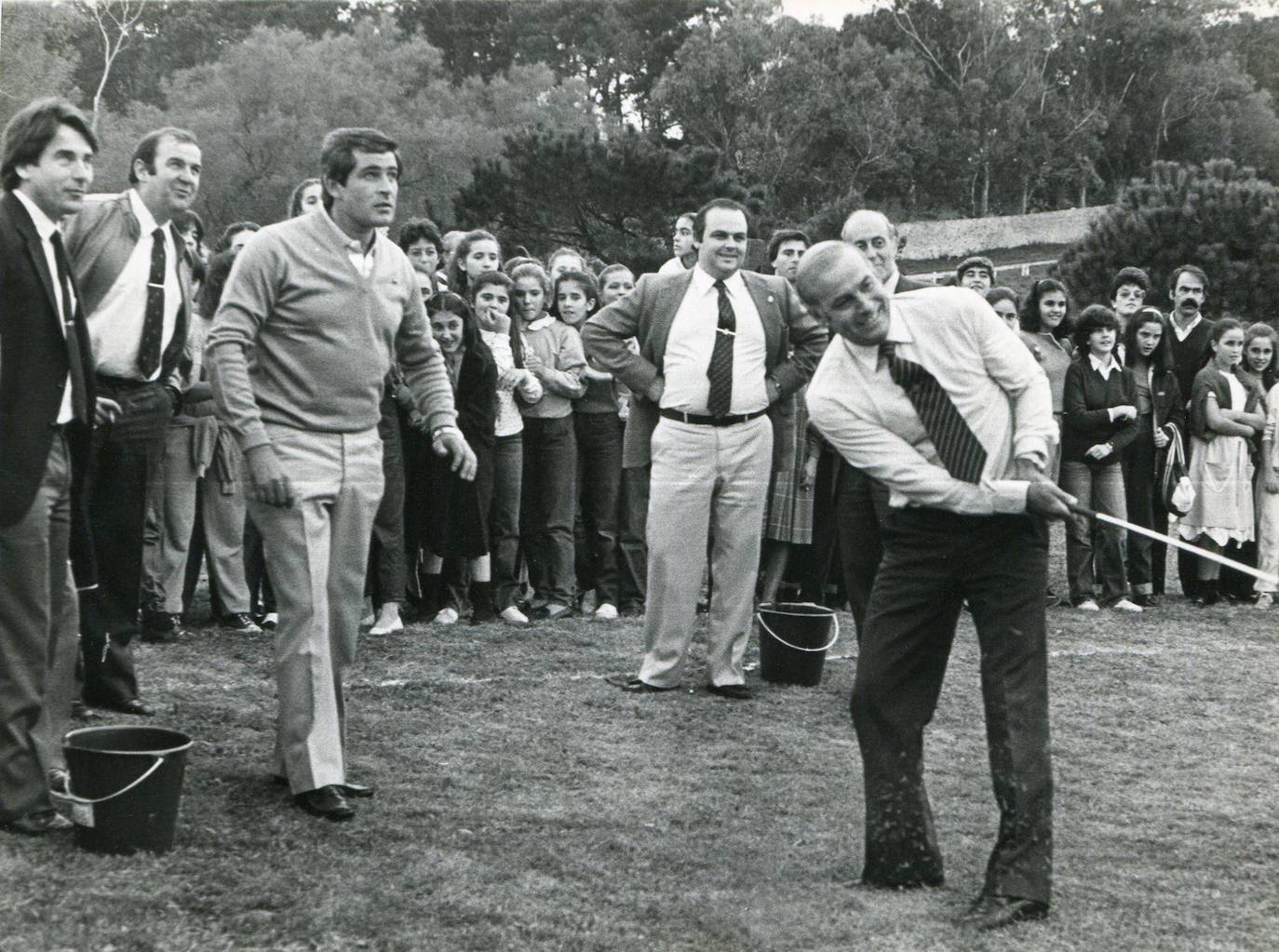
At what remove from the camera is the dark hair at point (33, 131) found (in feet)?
17.1

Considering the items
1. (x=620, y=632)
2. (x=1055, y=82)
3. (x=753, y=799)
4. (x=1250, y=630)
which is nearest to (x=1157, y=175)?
(x=1250, y=630)

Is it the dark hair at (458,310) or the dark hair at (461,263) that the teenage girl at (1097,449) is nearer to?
the dark hair at (461,263)

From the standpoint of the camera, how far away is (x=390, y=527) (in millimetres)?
8859

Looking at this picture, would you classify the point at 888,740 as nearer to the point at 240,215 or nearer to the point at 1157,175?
the point at 1157,175

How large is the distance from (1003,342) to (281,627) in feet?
8.68

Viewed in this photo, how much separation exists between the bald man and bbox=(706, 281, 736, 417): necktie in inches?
Answer: 98.0

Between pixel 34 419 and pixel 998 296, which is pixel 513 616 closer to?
pixel 998 296

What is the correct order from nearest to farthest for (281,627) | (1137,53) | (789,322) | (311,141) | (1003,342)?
(1003,342) → (281,627) → (789,322) → (311,141) → (1137,53)

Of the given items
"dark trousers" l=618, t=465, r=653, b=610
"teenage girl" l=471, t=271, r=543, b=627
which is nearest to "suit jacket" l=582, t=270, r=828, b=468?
"teenage girl" l=471, t=271, r=543, b=627

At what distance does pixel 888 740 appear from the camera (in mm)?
5133

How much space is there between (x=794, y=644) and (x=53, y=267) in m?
4.28

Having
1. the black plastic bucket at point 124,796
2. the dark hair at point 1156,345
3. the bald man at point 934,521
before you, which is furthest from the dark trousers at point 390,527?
the dark hair at point 1156,345

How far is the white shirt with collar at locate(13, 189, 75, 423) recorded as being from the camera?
504 cm

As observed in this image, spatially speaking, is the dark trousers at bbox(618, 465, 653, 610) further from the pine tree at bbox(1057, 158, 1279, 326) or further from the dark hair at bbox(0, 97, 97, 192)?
the pine tree at bbox(1057, 158, 1279, 326)
